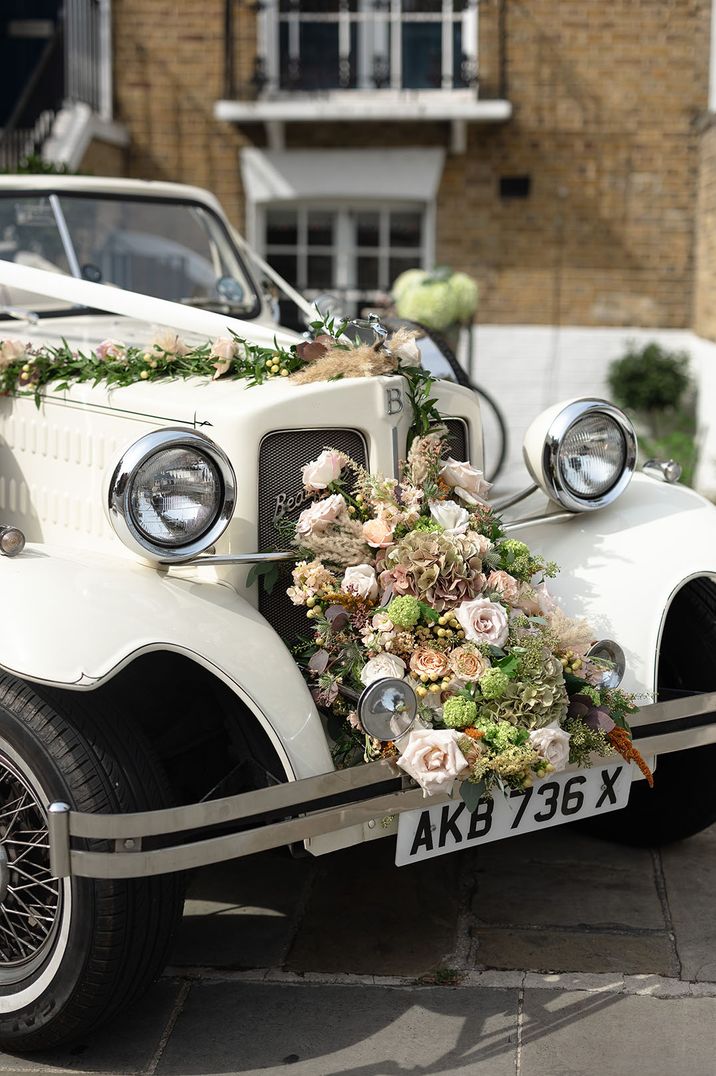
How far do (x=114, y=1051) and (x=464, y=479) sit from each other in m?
1.56

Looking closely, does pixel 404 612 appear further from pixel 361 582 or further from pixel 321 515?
pixel 321 515

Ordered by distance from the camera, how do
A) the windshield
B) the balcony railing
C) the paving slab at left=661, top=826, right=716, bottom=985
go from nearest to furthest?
the paving slab at left=661, top=826, right=716, bottom=985, the windshield, the balcony railing

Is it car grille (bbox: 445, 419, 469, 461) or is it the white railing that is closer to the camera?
car grille (bbox: 445, 419, 469, 461)

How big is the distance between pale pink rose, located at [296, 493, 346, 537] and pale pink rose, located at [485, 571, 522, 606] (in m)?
0.39

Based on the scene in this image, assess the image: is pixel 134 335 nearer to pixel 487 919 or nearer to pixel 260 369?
pixel 260 369

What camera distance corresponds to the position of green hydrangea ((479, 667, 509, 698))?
8.80 ft

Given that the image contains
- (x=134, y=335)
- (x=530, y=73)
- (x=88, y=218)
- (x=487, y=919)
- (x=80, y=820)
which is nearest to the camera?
(x=80, y=820)

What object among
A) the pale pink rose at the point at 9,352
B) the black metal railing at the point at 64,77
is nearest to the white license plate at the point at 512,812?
the pale pink rose at the point at 9,352

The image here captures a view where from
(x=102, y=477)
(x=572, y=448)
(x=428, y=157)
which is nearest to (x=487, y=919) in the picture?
(x=572, y=448)

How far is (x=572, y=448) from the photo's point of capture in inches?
135

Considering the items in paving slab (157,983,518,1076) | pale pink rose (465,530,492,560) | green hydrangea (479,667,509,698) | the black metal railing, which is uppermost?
the black metal railing

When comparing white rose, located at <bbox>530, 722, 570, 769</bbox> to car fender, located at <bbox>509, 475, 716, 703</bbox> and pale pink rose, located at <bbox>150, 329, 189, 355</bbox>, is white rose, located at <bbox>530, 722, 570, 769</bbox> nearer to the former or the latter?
car fender, located at <bbox>509, 475, 716, 703</bbox>

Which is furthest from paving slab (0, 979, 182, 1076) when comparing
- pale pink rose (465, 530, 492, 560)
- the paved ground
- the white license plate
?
pale pink rose (465, 530, 492, 560)

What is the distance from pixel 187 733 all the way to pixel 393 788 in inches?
23.6
